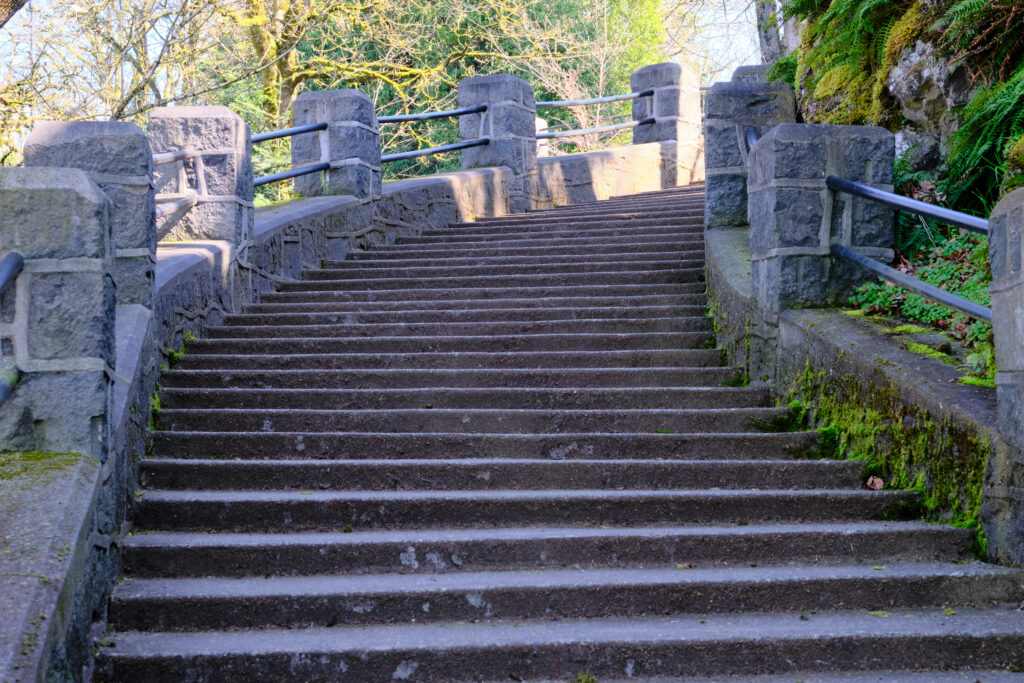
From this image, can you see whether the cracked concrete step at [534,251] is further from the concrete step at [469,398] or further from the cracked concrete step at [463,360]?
the concrete step at [469,398]

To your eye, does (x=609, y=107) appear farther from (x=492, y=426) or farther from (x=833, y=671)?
(x=833, y=671)

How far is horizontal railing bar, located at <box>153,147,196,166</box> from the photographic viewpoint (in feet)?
19.3

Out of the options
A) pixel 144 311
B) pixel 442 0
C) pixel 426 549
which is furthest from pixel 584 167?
pixel 426 549

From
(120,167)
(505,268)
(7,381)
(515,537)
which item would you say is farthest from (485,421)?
(505,268)

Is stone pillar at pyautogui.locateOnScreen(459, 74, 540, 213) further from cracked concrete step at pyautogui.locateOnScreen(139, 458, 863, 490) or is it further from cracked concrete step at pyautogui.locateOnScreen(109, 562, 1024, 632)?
cracked concrete step at pyautogui.locateOnScreen(109, 562, 1024, 632)

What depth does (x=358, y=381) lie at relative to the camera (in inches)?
219

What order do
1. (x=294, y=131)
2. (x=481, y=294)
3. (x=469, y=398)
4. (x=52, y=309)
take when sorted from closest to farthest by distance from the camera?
(x=52, y=309), (x=469, y=398), (x=481, y=294), (x=294, y=131)

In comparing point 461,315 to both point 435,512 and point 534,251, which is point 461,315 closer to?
point 534,251

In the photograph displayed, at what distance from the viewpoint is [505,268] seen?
307 inches

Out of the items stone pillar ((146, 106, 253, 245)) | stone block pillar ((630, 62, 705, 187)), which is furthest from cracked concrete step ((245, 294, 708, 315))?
stone block pillar ((630, 62, 705, 187))

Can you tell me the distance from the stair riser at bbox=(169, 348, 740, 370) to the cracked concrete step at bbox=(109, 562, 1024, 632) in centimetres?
223

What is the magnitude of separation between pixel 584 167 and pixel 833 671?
10.2 metres

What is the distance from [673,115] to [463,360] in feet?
29.8

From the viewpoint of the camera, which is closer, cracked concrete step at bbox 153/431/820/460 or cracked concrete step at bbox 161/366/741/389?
cracked concrete step at bbox 153/431/820/460
